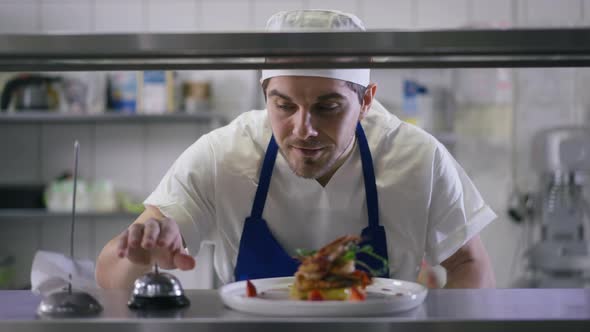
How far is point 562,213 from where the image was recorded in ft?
11.8

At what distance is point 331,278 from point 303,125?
569 millimetres

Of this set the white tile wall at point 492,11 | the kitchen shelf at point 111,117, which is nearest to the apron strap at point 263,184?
the kitchen shelf at point 111,117

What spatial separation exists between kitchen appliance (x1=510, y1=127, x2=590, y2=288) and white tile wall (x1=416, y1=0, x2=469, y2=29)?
2.69 ft

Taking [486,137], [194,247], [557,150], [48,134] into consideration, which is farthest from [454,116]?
Answer: [194,247]

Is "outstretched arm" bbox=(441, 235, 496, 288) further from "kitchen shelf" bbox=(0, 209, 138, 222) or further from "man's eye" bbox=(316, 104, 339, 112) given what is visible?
"kitchen shelf" bbox=(0, 209, 138, 222)

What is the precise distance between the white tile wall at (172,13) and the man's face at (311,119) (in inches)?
104

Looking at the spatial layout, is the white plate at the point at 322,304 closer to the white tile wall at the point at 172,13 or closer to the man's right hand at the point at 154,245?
the man's right hand at the point at 154,245

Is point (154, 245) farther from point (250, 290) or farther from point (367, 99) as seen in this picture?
point (367, 99)

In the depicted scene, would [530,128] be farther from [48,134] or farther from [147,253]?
[147,253]

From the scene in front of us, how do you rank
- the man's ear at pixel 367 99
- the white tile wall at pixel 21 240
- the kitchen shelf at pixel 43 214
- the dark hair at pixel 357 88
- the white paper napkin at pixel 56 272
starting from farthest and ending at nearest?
the white tile wall at pixel 21 240 < the kitchen shelf at pixel 43 214 < the man's ear at pixel 367 99 < the dark hair at pixel 357 88 < the white paper napkin at pixel 56 272

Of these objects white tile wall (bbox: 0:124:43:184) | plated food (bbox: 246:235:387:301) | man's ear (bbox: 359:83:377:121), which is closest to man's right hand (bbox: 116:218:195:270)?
plated food (bbox: 246:235:387:301)

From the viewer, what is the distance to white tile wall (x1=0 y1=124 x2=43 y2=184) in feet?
13.9

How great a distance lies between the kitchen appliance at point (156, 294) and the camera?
3.29ft

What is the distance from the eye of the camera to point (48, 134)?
4238mm
